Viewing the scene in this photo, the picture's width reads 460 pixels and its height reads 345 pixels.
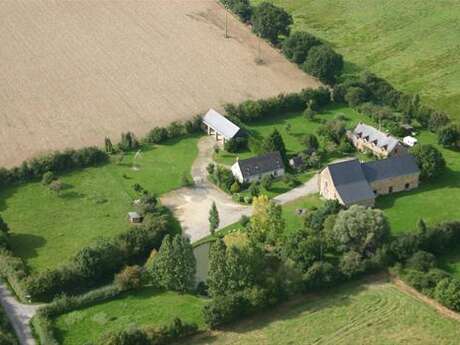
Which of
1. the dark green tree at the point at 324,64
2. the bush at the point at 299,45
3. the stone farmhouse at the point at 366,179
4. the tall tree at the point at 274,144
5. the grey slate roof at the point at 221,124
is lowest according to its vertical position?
the stone farmhouse at the point at 366,179

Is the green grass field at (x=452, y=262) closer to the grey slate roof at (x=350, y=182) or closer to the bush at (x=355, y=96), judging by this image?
the grey slate roof at (x=350, y=182)

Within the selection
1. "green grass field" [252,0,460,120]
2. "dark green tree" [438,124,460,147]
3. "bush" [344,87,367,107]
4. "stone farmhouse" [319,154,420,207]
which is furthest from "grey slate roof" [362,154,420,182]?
"green grass field" [252,0,460,120]

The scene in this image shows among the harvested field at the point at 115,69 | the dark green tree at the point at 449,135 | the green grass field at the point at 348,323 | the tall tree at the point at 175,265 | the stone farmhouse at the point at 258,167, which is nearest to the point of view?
the green grass field at the point at 348,323

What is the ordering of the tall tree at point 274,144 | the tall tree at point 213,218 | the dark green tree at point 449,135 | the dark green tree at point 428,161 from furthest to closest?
1. the dark green tree at point 449,135
2. the tall tree at point 274,144
3. the dark green tree at point 428,161
4. the tall tree at point 213,218

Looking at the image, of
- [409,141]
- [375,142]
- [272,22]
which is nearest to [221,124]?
[375,142]

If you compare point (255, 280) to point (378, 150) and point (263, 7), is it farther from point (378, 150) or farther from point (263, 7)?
point (263, 7)

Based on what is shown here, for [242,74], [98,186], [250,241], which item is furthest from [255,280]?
[242,74]

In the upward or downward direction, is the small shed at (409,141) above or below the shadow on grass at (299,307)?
above

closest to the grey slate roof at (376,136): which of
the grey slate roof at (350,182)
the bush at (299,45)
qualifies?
the grey slate roof at (350,182)
